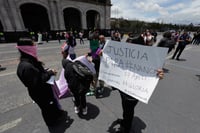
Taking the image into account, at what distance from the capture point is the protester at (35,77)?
5.63 ft

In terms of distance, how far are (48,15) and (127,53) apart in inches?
990

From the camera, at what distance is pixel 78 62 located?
2.32 meters

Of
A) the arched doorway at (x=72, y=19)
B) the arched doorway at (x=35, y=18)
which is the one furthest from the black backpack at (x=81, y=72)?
the arched doorway at (x=72, y=19)

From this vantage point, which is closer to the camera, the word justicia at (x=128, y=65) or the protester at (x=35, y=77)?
the word justicia at (x=128, y=65)

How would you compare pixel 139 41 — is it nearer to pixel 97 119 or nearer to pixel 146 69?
pixel 146 69

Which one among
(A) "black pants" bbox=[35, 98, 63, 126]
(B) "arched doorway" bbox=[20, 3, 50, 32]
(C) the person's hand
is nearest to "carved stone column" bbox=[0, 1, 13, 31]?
(B) "arched doorway" bbox=[20, 3, 50, 32]

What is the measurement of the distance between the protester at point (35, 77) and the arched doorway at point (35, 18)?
92.5 ft

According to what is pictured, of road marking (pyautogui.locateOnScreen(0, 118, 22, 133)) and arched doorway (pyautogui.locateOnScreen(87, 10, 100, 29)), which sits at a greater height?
arched doorway (pyautogui.locateOnScreen(87, 10, 100, 29))

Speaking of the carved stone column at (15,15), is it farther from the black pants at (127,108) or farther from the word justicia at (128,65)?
the black pants at (127,108)

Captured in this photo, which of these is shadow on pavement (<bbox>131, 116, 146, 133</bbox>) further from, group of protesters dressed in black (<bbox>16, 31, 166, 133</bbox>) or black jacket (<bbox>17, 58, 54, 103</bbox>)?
black jacket (<bbox>17, 58, 54, 103</bbox>)

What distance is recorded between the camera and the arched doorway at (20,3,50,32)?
81.7 ft

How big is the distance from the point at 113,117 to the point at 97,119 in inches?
14.3

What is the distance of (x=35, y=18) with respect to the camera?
26.4m

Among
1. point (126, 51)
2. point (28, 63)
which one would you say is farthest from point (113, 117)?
point (28, 63)
